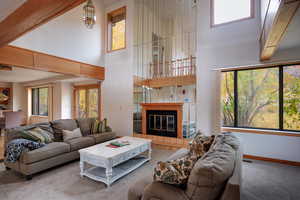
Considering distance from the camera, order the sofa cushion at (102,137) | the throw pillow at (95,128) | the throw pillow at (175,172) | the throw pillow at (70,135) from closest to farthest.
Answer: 1. the throw pillow at (175,172)
2. the throw pillow at (70,135)
3. the sofa cushion at (102,137)
4. the throw pillow at (95,128)

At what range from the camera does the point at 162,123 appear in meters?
4.76

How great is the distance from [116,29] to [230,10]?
389cm

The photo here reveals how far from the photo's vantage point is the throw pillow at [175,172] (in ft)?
4.37

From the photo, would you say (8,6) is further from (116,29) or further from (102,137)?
(116,29)

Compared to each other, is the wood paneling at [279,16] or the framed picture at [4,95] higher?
the wood paneling at [279,16]

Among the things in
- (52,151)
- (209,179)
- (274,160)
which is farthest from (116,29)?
(274,160)

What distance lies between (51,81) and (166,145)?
18.3 feet

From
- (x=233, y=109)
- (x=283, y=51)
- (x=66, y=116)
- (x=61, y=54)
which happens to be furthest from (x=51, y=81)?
(x=283, y=51)

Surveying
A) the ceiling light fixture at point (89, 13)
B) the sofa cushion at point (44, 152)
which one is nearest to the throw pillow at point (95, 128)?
the sofa cushion at point (44, 152)

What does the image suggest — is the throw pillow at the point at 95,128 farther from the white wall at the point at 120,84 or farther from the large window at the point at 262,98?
the large window at the point at 262,98

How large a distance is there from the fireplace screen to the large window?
55.0 inches

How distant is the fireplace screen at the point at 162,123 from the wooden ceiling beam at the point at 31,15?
144 inches

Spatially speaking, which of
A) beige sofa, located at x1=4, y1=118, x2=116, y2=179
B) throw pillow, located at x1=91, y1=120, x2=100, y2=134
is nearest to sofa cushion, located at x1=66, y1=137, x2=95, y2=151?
beige sofa, located at x1=4, y1=118, x2=116, y2=179

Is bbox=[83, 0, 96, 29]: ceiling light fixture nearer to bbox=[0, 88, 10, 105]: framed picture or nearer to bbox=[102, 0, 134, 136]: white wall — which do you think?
bbox=[102, 0, 134, 136]: white wall
